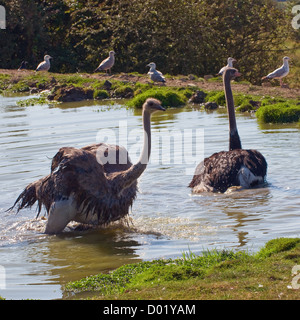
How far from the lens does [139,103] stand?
714 inches

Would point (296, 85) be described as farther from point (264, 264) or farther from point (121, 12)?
point (264, 264)

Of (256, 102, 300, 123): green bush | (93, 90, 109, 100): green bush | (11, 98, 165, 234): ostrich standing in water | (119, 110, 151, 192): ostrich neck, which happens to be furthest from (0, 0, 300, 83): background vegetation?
(119, 110, 151, 192): ostrich neck

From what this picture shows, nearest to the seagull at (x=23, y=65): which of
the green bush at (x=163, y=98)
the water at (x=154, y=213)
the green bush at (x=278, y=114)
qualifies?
the green bush at (x=163, y=98)

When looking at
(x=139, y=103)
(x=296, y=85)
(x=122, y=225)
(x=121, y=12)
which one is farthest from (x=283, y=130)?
(x=121, y=12)

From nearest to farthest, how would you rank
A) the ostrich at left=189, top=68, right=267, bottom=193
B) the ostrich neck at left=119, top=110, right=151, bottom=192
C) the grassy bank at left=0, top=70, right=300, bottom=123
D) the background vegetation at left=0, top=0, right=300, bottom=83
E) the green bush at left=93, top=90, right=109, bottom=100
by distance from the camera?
the ostrich neck at left=119, top=110, right=151, bottom=192 → the ostrich at left=189, top=68, right=267, bottom=193 → the grassy bank at left=0, top=70, right=300, bottom=123 → the green bush at left=93, top=90, right=109, bottom=100 → the background vegetation at left=0, top=0, right=300, bottom=83

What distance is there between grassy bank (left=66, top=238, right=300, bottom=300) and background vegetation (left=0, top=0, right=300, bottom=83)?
20.4 meters

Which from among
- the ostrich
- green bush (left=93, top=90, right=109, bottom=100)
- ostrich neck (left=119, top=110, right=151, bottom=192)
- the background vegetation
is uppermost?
the background vegetation

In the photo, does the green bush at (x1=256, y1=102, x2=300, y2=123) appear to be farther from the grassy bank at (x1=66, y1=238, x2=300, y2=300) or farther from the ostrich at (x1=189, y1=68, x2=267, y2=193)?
the grassy bank at (x1=66, y1=238, x2=300, y2=300)

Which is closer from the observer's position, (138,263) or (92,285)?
(92,285)

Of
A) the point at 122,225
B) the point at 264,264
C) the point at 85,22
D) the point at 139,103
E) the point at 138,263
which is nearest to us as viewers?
the point at 264,264

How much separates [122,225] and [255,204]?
6.06 feet

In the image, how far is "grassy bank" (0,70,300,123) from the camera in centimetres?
1635

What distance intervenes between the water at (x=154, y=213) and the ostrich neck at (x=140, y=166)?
26.7 inches

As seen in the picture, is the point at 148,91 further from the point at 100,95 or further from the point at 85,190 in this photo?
the point at 85,190
